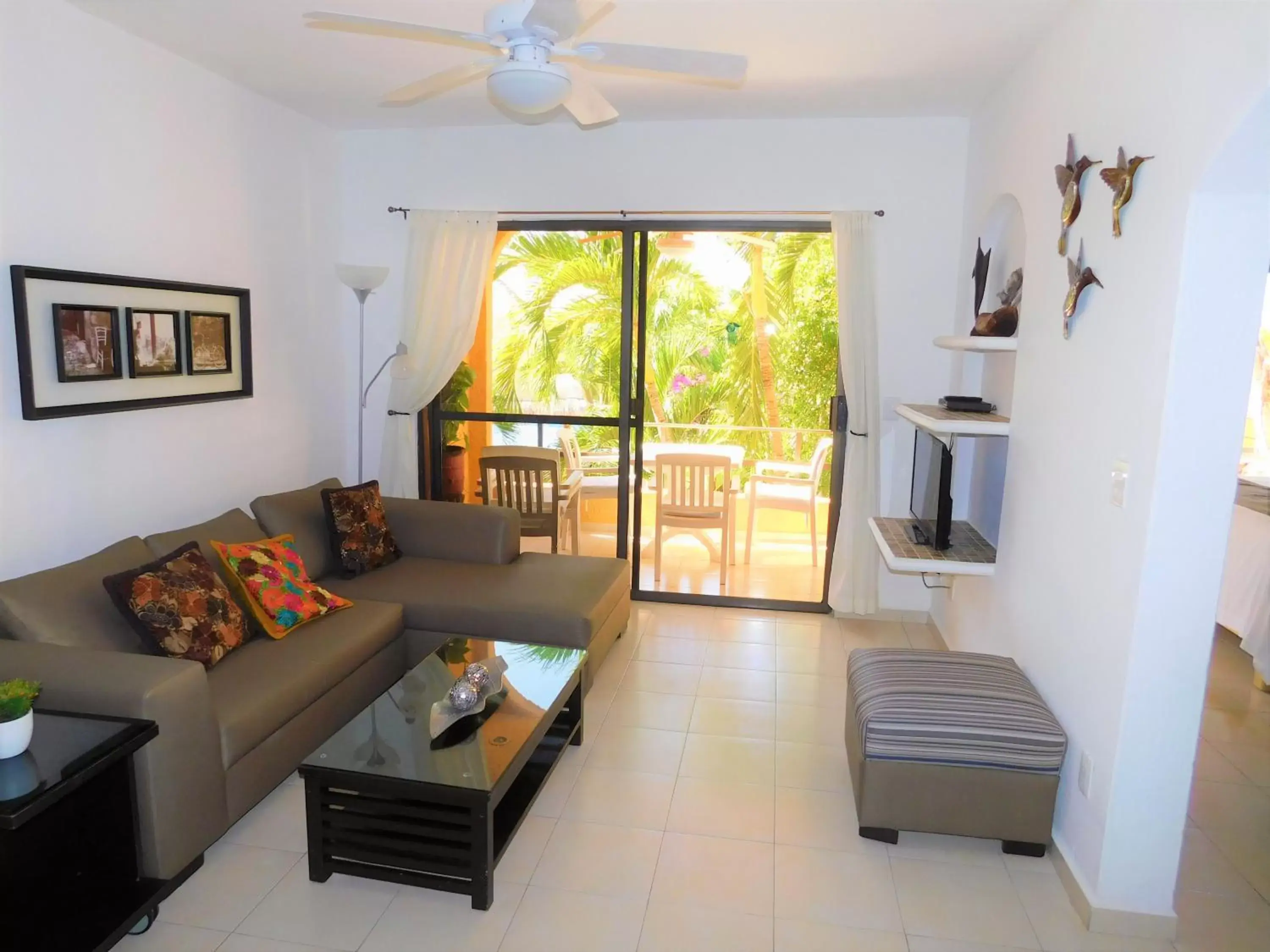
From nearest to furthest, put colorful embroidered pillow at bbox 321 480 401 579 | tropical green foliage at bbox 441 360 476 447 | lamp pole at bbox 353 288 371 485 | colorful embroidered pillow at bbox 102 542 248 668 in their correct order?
colorful embroidered pillow at bbox 102 542 248 668 → colorful embroidered pillow at bbox 321 480 401 579 → lamp pole at bbox 353 288 371 485 → tropical green foliage at bbox 441 360 476 447

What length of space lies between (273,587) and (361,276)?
6.18ft

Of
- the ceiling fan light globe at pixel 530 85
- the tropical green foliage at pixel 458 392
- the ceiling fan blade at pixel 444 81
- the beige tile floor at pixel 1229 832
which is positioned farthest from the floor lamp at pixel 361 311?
the beige tile floor at pixel 1229 832

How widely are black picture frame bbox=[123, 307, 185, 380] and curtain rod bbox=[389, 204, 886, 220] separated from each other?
5.43 ft

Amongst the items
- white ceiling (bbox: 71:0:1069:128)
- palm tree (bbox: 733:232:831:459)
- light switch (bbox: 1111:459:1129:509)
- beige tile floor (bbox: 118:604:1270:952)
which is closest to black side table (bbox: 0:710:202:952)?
beige tile floor (bbox: 118:604:1270:952)

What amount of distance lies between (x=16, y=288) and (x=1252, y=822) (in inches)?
176

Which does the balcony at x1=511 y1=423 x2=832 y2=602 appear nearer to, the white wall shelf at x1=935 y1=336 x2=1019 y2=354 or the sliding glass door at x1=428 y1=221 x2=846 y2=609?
the sliding glass door at x1=428 y1=221 x2=846 y2=609

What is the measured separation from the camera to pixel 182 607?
2.74 metres

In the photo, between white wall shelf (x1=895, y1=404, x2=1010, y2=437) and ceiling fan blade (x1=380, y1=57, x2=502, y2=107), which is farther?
white wall shelf (x1=895, y1=404, x2=1010, y2=437)

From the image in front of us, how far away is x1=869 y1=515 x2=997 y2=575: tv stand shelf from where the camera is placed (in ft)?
10.8

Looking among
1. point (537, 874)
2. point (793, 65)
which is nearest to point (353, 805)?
point (537, 874)

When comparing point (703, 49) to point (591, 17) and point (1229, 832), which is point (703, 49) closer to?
point (591, 17)

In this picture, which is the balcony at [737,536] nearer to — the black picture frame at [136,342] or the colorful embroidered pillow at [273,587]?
the colorful embroidered pillow at [273,587]

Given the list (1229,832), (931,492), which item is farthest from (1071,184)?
(1229,832)

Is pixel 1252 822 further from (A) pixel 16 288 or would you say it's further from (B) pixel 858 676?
(A) pixel 16 288
